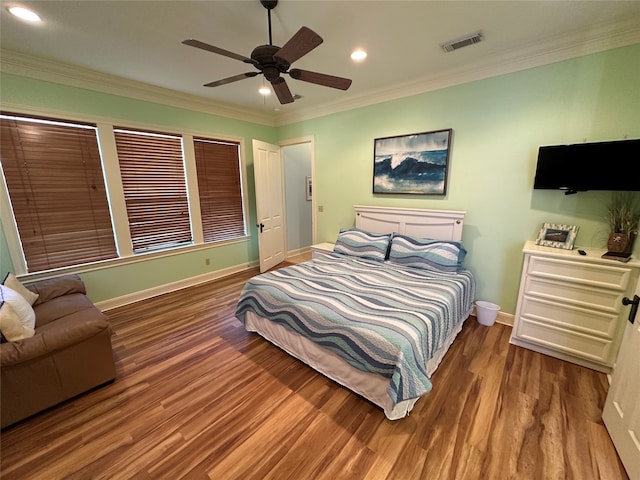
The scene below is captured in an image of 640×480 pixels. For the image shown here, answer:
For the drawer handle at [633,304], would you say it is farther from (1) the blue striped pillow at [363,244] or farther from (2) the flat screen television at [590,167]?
(1) the blue striped pillow at [363,244]

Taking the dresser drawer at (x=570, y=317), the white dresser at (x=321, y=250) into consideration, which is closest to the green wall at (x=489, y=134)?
the dresser drawer at (x=570, y=317)

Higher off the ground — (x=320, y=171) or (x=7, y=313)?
(x=320, y=171)

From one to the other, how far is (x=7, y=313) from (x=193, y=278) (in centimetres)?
231

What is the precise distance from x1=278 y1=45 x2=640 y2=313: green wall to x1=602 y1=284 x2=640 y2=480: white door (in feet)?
3.47

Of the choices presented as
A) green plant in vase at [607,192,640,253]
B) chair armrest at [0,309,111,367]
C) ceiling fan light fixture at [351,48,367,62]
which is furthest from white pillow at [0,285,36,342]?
green plant in vase at [607,192,640,253]

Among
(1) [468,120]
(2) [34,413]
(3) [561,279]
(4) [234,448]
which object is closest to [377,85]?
(1) [468,120]

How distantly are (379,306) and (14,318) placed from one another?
2.48 meters

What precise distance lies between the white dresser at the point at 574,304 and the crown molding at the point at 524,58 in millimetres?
1674

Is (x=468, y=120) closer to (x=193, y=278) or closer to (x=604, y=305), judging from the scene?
(x=604, y=305)

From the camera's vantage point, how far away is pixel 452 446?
1505mm

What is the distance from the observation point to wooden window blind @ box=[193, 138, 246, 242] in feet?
12.9

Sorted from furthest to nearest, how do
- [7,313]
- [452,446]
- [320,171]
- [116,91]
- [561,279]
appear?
[320,171]
[116,91]
[561,279]
[7,313]
[452,446]

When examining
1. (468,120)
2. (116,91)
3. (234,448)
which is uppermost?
(116,91)

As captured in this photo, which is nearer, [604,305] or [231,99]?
[604,305]
